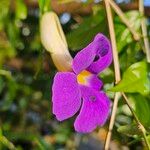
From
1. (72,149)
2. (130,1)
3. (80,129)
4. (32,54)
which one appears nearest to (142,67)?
(80,129)

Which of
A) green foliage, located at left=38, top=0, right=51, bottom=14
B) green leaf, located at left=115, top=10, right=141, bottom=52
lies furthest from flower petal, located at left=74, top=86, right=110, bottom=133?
green leaf, located at left=115, top=10, right=141, bottom=52

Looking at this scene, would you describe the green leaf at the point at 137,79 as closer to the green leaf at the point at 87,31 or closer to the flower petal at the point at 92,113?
the flower petal at the point at 92,113

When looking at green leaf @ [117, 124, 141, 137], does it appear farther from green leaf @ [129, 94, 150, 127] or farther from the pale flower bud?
the pale flower bud

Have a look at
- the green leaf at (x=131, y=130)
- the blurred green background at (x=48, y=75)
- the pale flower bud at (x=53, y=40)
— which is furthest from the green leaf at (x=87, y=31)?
the green leaf at (x=131, y=130)

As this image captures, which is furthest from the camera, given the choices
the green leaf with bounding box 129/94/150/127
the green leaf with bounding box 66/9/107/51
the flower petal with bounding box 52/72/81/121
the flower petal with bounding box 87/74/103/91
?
the green leaf with bounding box 66/9/107/51

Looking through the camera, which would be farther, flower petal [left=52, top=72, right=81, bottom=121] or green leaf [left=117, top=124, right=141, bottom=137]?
green leaf [left=117, top=124, right=141, bottom=137]

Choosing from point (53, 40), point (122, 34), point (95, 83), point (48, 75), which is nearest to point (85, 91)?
point (95, 83)

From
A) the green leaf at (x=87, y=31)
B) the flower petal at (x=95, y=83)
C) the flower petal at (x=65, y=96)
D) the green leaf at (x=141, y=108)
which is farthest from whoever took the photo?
the green leaf at (x=87, y=31)
